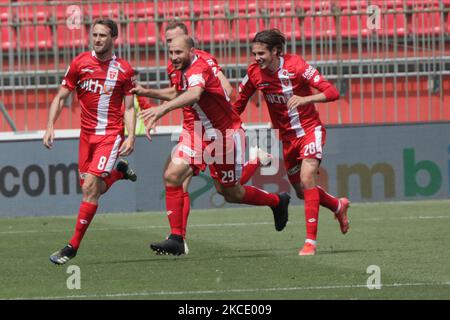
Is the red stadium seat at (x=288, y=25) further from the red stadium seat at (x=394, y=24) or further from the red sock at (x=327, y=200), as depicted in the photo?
the red sock at (x=327, y=200)

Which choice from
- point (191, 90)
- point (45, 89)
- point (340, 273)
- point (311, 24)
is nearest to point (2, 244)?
point (191, 90)

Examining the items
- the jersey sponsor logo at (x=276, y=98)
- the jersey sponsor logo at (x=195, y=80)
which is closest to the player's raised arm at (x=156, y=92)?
the jersey sponsor logo at (x=195, y=80)

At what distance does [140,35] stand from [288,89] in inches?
312

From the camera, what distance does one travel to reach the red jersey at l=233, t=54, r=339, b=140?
11102 mm

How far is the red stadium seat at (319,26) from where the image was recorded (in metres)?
18.5

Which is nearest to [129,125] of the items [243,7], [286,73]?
[286,73]

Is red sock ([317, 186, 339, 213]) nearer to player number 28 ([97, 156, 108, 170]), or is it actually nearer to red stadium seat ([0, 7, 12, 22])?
player number 28 ([97, 156, 108, 170])

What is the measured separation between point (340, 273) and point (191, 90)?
2.09 m

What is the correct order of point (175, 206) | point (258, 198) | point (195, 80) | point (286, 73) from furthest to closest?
point (258, 198)
point (286, 73)
point (175, 206)
point (195, 80)

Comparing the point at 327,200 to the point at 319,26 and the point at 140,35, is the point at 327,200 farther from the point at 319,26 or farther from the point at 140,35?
the point at 140,35

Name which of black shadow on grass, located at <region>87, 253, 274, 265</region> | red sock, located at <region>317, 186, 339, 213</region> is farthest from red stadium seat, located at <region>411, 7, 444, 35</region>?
black shadow on grass, located at <region>87, 253, 274, 265</region>

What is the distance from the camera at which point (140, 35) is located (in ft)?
61.8

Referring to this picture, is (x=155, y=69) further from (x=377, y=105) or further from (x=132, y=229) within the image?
(x=132, y=229)

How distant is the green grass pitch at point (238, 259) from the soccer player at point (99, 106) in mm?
761
